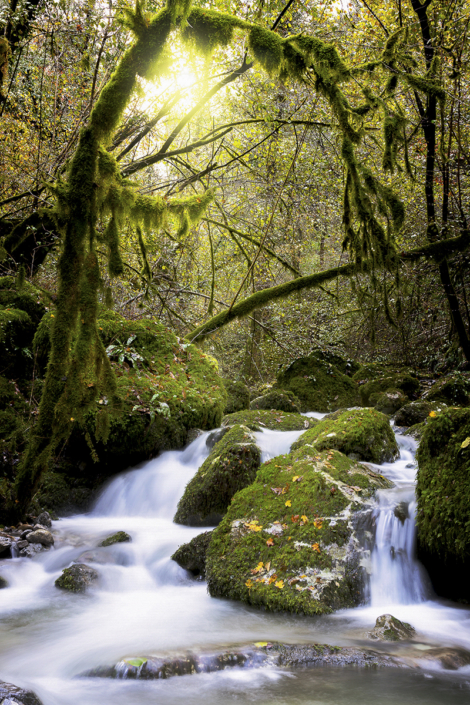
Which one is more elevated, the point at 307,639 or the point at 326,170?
the point at 326,170

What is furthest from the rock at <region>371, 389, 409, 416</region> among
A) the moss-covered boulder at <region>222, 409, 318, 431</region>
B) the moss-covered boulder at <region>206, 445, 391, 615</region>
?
the moss-covered boulder at <region>206, 445, 391, 615</region>

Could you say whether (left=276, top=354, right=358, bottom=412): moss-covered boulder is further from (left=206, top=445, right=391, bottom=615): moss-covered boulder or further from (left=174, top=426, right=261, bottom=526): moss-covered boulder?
(left=206, top=445, right=391, bottom=615): moss-covered boulder

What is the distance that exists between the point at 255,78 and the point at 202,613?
840cm

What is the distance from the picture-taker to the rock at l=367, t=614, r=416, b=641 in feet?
11.7

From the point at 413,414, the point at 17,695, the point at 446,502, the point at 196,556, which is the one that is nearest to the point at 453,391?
the point at 413,414

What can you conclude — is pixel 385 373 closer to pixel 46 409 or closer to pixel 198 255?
pixel 198 255

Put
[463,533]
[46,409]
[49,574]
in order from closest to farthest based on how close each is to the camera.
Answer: [463,533], [46,409], [49,574]

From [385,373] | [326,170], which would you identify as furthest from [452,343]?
[326,170]

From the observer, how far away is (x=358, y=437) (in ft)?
22.3

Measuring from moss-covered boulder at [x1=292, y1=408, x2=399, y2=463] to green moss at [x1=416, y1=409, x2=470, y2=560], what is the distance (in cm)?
193

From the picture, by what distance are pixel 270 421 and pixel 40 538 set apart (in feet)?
14.8

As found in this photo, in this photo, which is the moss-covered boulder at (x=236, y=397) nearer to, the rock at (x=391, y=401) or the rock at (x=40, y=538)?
the rock at (x=391, y=401)

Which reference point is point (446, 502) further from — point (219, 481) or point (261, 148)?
point (261, 148)

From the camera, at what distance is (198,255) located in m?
13.3
